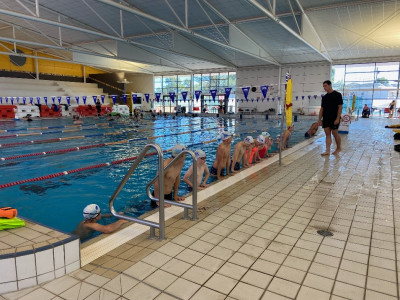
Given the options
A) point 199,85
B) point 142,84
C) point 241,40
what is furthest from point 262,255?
point 142,84

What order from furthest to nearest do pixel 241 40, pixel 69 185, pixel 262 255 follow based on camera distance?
pixel 241 40 < pixel 69 185 < pixel 262 255

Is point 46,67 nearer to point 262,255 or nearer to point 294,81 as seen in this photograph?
point 294,81

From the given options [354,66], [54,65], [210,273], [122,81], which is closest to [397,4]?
[354,66]

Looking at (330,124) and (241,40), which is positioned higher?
(241,40)

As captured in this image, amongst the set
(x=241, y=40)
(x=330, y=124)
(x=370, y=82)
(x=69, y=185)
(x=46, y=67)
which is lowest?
(x=69, y=185)

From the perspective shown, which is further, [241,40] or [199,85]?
[199,85]

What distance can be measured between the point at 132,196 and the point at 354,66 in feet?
83.8

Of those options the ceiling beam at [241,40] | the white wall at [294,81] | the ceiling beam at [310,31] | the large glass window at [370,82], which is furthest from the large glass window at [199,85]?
the ceiling beam at [310,31]

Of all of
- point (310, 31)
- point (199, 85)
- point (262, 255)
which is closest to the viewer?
point (262, 255)

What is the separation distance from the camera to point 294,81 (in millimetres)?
25797

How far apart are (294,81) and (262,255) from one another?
84.3ft

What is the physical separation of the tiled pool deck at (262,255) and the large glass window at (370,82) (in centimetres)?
2330

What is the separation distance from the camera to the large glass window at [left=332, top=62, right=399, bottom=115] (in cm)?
2319

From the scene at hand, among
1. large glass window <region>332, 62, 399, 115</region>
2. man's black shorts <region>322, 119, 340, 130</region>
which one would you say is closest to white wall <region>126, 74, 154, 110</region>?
large glass window <region>332, 62, 399, 115</region>
